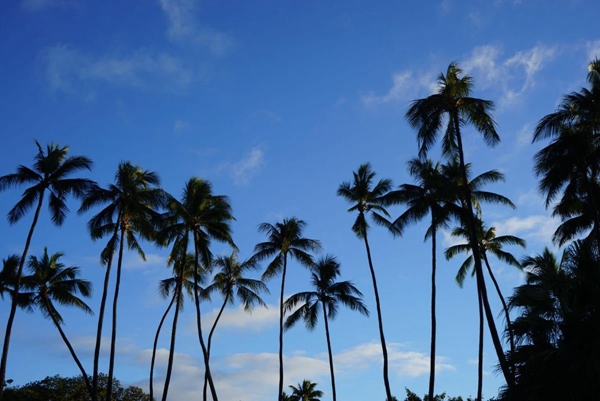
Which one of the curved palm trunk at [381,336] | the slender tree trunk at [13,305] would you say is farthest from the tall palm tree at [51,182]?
the curved palm trunk at [381,336]

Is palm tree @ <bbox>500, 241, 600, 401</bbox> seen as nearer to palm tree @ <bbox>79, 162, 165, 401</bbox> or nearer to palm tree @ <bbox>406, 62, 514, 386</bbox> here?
palm tree @ <bbox>406, 62, 514, 386</bbox>

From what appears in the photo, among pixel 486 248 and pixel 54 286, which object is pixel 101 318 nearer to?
pixel 54 286

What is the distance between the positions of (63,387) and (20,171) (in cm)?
2459

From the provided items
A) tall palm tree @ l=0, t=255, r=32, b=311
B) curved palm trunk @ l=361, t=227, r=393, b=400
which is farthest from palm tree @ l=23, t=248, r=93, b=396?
curved palm trunk @ l=361, t=227, r=393, b=400

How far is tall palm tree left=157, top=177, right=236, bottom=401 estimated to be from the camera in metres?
37.8

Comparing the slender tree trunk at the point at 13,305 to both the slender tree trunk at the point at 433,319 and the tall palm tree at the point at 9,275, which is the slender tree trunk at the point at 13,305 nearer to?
the tall palm tree at the point at 9,275

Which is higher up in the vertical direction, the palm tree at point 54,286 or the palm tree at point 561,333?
the palm tree at point 54,286

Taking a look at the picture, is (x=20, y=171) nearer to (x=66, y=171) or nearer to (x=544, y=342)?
(x=66, y=171)

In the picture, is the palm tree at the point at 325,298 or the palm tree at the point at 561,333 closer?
the palm tree at the point at 561,333

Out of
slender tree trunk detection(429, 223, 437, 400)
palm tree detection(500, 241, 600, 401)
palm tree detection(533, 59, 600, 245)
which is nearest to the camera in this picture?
palm tree detection(500, 241, 600, 401)

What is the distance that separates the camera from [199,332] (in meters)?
39.3

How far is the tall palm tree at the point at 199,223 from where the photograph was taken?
37812 mm

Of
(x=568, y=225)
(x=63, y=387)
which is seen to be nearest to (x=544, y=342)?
(x=568, y=225)

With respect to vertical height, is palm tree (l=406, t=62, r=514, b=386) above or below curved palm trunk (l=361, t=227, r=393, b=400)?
above
